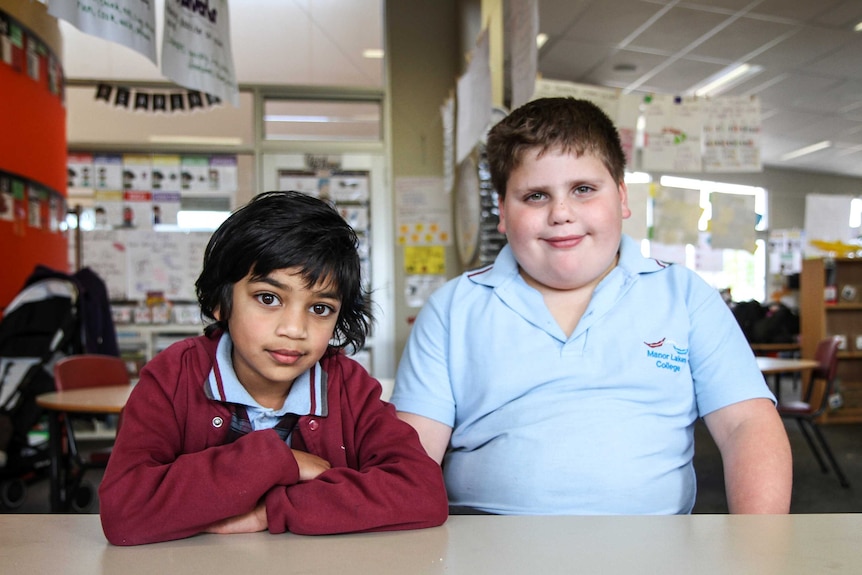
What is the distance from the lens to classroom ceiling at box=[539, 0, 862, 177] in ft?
17.9

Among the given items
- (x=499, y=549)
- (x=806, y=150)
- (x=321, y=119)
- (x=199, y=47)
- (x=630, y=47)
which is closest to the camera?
(x=499, y=549)

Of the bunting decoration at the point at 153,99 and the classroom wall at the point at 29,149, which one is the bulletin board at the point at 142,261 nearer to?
the classroom wall at the point at 29,149

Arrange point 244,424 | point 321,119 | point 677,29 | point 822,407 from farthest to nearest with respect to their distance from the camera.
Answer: point 677,29 < point 321,119 < point 822,407 < point 244,424

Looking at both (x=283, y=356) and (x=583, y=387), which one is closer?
(x=283, y=356)

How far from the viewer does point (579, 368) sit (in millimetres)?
1046

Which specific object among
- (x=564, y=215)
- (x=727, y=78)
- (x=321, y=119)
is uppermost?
(x=727, y=78)

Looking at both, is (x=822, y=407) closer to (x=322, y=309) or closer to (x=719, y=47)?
(x=322, y=309)

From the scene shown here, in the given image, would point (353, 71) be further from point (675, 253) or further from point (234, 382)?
point (234, 382)

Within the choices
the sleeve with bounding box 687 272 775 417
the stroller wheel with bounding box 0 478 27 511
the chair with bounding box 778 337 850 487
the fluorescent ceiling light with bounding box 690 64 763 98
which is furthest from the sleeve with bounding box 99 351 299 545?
the fluorescent ceiling light with bounding box 690 64 763 98

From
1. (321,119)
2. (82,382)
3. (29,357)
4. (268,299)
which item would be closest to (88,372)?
(82,382)

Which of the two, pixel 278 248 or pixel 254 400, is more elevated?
pixel 278 248

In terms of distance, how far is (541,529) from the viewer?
0.66 meters

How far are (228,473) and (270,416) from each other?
0.19 m

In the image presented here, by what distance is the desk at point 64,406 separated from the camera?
218cm
